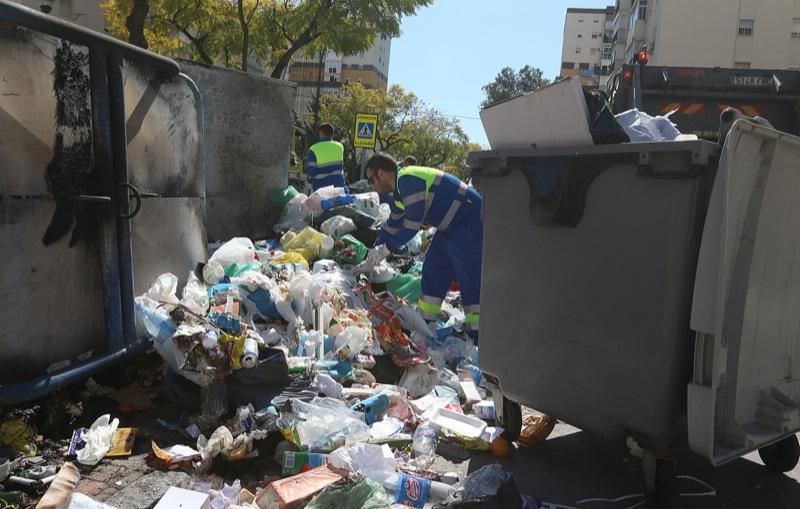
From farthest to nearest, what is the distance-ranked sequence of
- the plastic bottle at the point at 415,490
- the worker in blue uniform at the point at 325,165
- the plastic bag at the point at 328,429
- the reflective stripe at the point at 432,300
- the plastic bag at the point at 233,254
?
the worker in blue uniform at the point at 325,165
the reflective stripe at the point at 432,300
the plastic bag at the point at 233,254
the plastic bag at the point at 328,429
the plastic bottle at the point at 415,490

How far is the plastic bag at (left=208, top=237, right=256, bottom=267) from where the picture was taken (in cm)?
455

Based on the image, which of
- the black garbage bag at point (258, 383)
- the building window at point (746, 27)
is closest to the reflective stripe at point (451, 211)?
the black garbage bag at point (258, 383)

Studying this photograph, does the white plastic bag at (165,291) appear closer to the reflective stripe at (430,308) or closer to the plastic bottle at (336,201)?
the reflective stripe at (430,308)

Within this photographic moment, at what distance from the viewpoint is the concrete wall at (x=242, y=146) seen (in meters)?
6.34

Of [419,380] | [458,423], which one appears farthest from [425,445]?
[419,380]

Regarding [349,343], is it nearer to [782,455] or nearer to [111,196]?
[111,196]

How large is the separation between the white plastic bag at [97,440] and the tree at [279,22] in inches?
435

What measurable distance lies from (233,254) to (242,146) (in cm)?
234

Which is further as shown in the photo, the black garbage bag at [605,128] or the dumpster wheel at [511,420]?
the dumpster wheel at [511,420]

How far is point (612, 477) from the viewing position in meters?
3.15

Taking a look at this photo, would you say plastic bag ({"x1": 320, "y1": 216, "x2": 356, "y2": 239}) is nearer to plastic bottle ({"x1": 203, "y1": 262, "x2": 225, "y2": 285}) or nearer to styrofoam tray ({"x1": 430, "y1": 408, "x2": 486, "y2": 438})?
plastic bottle ({"x1": 203, "y1": 262, "x2": 225, "y2": 285})

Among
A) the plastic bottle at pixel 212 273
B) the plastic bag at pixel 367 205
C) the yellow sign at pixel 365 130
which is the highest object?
the yellow sign at pixel 365 130

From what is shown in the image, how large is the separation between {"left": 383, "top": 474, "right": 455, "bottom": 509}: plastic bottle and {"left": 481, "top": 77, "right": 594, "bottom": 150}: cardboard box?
1.61m

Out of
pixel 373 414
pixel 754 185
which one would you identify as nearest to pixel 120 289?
pixel 373 414
